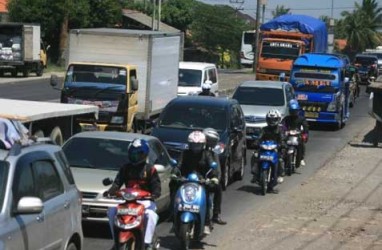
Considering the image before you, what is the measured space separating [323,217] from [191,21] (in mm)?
84504

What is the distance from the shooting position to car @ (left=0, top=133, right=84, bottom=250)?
672 centimetres

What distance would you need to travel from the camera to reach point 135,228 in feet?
28.8

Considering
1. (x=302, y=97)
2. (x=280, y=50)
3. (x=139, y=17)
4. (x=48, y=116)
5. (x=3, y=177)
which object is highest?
(x=3, y=177)

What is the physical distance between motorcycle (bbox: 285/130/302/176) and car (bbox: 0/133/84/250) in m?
10.5

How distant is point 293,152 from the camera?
1877 centimetres

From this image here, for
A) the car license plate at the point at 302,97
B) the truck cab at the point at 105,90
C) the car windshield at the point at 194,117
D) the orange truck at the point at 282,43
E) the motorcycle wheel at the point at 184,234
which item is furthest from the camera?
the orange truck at the point at 282,43

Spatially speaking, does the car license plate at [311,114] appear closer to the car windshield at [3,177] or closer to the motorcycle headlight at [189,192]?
the motorcycle headlight at [189,192]

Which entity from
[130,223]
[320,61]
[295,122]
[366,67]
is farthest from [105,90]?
[366,67]

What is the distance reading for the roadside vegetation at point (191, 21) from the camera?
66438 millimetres

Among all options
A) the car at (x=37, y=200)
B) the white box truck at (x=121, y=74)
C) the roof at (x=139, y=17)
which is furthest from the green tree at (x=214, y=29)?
the car at (x=37, y=200)

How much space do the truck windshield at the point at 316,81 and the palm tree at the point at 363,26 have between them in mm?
85515

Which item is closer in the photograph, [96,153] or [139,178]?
[139,178]

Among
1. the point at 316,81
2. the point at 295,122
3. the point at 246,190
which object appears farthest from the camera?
the point at 316,81

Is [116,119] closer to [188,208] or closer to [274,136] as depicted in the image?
[274,136]
